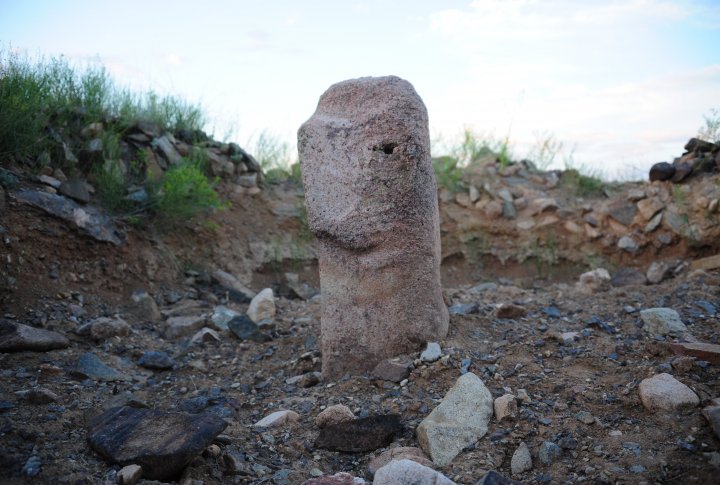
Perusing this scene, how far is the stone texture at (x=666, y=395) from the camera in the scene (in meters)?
2.48

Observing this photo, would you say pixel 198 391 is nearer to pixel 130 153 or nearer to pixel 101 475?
pixel 101 475

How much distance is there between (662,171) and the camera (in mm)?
5898

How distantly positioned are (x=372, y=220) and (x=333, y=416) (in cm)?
101

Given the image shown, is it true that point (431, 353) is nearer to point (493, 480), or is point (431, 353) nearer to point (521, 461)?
point (521, 461)

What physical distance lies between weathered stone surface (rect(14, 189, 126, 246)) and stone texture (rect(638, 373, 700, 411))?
3924 millimetres

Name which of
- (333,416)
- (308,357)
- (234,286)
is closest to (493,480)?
(333,416)

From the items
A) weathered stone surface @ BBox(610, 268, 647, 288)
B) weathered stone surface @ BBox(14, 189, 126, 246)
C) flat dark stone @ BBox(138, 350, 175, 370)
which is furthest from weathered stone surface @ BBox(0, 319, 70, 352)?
weathered stone surface @ BBox(610, 268, 647, 288)

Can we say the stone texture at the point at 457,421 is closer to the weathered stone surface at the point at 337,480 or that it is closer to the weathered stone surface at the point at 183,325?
the weathered stone surface at the point at 337,480

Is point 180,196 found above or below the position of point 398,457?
above

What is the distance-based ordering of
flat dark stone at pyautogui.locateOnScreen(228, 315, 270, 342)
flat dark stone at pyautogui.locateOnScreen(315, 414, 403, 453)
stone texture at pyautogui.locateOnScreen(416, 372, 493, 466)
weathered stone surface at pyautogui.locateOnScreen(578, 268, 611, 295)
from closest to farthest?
stone texture at pyautogui.locateOnScreen(416, 372, 493, 466)
flat dark stone at pyautogui.locateOnScreen(315, 414, 403, 453)
flat dark stone at pyautogui.locateOnScreen(228, 315, 270, 342)
weathered stone surface at pyautogui.locateOnScreen(578, 268, 611, 295)

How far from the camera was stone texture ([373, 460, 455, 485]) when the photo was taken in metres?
2.06

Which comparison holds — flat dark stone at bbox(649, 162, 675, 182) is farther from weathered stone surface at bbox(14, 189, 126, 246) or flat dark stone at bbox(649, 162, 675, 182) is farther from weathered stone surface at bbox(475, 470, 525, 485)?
weathered stone surface at bbox(14, 189, 126, 246)

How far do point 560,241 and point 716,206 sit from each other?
1.48 m

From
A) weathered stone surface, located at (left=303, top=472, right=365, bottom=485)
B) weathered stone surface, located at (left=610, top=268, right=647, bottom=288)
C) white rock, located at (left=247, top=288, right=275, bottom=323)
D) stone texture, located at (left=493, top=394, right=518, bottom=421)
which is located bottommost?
weathered stone surface, located at (left=303, top=472, right=365, bottom=485)
